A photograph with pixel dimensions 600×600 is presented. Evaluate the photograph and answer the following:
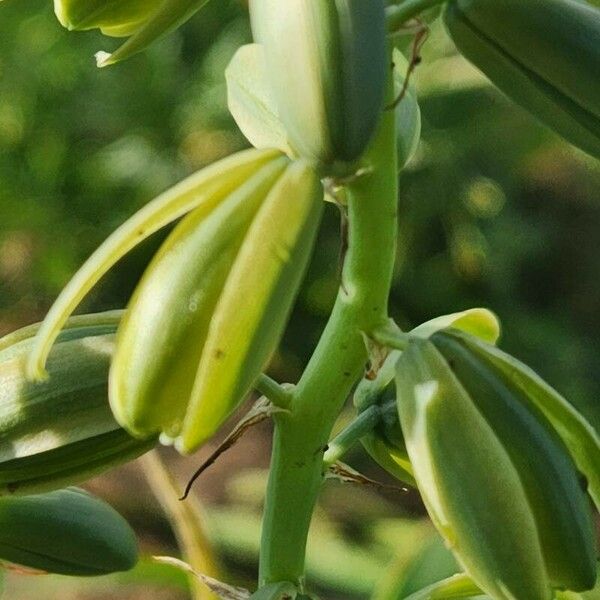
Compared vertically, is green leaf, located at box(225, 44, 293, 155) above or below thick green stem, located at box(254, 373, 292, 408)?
above

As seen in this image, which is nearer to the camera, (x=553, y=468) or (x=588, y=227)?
(x=553, y=468)

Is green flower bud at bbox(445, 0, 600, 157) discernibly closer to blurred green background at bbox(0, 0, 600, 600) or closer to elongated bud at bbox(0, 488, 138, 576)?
elongated bud at bbox(0, 488, 138, 576)

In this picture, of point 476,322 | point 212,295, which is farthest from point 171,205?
point 476,322

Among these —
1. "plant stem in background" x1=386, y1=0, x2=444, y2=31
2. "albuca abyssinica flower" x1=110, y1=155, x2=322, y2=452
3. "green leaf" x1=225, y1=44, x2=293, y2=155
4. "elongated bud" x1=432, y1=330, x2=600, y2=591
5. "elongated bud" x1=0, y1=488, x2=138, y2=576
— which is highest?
"plant stem in background" x1=386, y1=0, x2=444, y2=31

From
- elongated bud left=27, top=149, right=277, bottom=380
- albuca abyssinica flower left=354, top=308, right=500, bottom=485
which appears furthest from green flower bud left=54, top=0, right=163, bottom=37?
albuca abyssinica flower left=354, top=308, right=500, bottom=485

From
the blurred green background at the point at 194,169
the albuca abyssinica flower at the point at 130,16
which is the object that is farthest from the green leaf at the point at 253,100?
the blurred green background at the point at 194,169

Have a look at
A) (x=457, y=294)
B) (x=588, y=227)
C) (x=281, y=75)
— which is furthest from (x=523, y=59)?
(x=588, y=227)

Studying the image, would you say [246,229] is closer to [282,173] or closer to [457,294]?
[282,173]

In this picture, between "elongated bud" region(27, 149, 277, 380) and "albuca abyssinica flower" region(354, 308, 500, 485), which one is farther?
"albuca abyssinica flower" region(354, 308, 500, 485)
